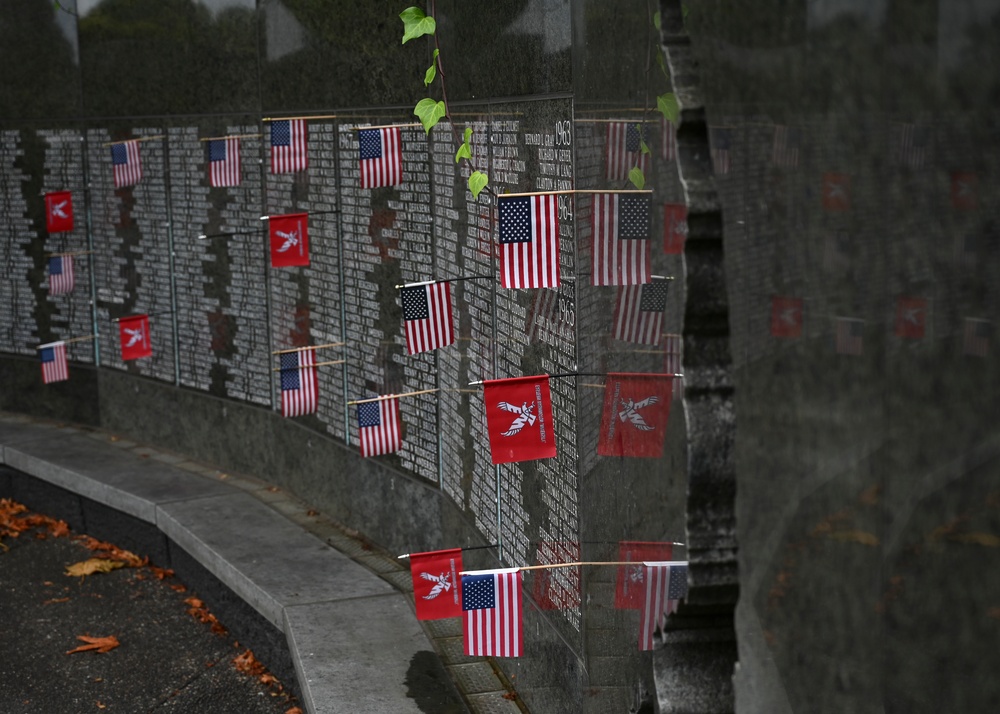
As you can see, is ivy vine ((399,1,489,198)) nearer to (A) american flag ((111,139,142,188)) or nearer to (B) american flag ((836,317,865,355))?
(B) american flag ((836,317,865,355))

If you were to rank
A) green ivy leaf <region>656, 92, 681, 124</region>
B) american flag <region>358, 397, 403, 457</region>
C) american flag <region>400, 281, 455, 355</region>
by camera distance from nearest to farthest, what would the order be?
green ivy leaf <region>656, 92, 681, 124</region> → american flag <region>400, 281, 455, 355</region> → american flag <region>358, 397, 403, 457</region>

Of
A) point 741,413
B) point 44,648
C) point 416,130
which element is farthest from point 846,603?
point 44,648

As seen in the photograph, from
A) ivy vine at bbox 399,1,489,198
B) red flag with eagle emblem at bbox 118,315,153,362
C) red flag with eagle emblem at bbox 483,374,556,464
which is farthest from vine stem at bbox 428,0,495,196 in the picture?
red flag with eagle emblem at bbox 118,315,153,362

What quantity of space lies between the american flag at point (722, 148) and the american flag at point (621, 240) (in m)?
1.67

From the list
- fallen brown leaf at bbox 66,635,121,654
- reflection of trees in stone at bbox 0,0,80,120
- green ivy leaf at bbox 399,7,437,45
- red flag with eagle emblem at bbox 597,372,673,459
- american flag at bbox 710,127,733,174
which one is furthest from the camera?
reflection of trees in stone at bbox 0,0,80,120

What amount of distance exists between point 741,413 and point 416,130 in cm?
482

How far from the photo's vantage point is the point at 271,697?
6.11m

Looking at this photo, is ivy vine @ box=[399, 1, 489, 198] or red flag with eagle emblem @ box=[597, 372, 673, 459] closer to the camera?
red flag with eagle emblem @ box=[597, 372, 673, 459]

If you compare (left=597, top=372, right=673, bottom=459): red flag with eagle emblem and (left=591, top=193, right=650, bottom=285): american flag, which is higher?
(left=591, top=193, right=650, bottom=285): american flag

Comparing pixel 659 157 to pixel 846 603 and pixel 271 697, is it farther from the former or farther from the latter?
pixel 271 697

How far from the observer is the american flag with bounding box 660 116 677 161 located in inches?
112

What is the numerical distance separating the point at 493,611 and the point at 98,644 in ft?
10.7

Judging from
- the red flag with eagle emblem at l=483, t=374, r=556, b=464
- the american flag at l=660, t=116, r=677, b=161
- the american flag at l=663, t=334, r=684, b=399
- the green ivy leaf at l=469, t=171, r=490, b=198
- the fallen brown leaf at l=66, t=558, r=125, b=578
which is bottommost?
the fallen brown leaf at l=66, t=558, r=125, b=578

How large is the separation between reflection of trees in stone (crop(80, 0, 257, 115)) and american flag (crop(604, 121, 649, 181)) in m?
4.91
